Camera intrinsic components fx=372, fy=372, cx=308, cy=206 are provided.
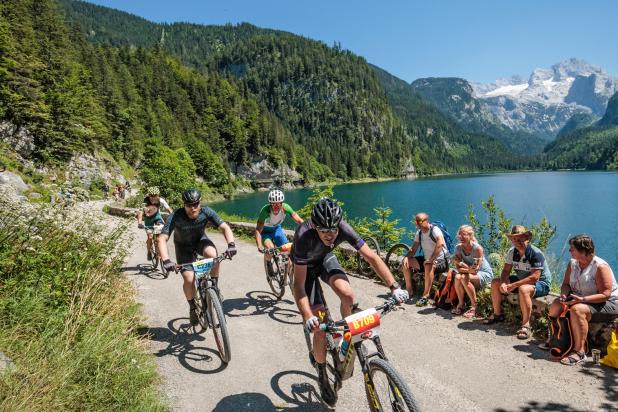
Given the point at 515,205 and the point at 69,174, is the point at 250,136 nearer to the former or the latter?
the point at 515,205

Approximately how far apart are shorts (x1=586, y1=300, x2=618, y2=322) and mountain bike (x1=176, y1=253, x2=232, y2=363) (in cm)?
532

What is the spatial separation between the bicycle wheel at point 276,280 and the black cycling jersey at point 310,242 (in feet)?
13.0

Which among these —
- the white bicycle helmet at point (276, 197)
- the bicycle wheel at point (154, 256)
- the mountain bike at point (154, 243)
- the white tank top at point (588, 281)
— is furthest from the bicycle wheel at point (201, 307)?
the white tank top at point (588, 281)

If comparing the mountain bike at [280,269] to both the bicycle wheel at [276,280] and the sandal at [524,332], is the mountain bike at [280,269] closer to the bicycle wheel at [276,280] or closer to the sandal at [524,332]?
the bicycle wheel at [276,280]

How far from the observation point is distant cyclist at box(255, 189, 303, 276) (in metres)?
7.88

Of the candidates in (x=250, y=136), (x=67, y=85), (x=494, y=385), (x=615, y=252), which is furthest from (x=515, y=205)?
(x=250, y=136)

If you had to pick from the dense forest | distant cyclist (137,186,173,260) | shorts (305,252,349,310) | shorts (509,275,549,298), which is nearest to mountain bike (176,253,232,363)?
shorts (305,252,349,310)

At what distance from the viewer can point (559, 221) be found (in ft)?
140

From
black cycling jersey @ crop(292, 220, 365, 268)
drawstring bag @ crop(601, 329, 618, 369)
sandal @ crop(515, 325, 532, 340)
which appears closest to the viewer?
black cycling jersey @ crop(292, 220, 365, 268)

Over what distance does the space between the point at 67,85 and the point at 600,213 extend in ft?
252

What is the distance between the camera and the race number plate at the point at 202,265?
576 cm

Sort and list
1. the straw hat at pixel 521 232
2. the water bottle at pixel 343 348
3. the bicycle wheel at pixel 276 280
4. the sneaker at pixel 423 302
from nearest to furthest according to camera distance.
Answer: the water bottle at pixel 343 348 → the straw hat at pixel 521 232 → the sneaker at pixel 423 302 → the bicycle wheel at pixel 276 280

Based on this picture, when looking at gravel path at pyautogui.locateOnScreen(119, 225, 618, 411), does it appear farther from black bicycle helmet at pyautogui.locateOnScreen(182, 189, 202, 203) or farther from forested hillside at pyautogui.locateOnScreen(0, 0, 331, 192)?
forested hillside at pyautogui.locateOnScreen(0, 0, 331, 192)

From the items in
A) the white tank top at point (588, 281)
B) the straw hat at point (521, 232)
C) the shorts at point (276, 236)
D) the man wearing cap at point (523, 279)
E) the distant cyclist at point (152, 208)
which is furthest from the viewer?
the distant cyclist at point (152, 208)
